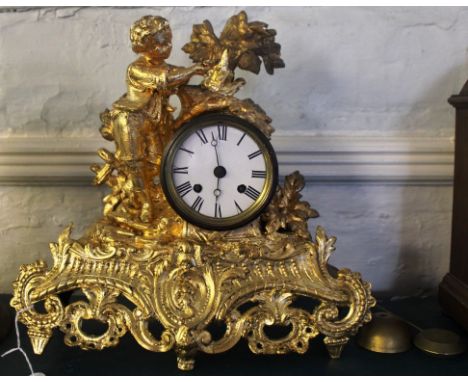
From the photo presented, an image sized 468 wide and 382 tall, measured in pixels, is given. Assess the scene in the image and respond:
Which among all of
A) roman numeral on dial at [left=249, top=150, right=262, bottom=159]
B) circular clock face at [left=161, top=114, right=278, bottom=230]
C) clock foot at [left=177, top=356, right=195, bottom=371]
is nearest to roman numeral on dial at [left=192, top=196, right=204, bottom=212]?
circular clock face at [left=161, top=114, right=278, bottom=230]

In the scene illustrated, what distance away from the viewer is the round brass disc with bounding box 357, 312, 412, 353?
958 mm


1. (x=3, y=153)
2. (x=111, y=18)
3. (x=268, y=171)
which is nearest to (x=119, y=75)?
(x=111, y=18)

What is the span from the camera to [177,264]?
35.5 inches

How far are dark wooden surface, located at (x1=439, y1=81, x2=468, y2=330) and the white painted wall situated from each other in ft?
0.49

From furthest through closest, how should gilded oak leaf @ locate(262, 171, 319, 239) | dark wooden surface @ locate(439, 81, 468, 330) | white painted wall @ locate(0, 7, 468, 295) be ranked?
white painted wall @ locate(0, 7, 468, 295), dark wooden surface @ locate(439, 81, 468, 330), gilded oak leaf @ locate(262, 171, 319, 239)

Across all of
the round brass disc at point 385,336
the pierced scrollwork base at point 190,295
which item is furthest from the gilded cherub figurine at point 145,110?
the round brass disc at point 385,336

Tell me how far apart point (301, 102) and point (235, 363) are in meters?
0.61

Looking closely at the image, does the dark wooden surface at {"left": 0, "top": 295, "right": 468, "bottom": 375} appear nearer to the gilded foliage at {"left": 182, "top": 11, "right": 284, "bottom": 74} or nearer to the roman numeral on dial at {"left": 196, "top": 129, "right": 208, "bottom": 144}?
the roman numeral on dial at {"left": 196, "top": 129, "right": 208, "bottom": 144}

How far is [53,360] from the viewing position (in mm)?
932

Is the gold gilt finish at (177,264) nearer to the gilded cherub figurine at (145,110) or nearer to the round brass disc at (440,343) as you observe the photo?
the gilded cherub figurine at (145,110)

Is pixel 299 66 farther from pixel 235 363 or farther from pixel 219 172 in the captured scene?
pixel 235 363

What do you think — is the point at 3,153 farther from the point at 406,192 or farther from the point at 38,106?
the point at 406,192

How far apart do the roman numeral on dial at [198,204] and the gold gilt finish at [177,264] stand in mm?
36

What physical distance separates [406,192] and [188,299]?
2.08 feet
